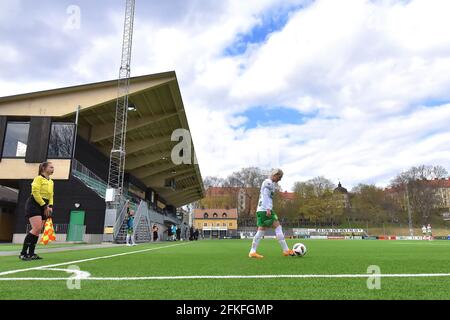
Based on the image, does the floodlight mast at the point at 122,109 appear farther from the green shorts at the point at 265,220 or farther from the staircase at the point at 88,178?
the green shorts at the point at 265,220

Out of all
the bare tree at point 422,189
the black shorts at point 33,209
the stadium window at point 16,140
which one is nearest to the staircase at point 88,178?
the stadium window at point 16,140

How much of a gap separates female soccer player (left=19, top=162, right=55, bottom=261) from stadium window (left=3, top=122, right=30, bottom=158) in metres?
22.7

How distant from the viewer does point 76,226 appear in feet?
84.0

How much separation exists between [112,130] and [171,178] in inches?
909

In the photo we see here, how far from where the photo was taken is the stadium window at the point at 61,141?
26.5 m

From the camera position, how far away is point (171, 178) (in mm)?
54531

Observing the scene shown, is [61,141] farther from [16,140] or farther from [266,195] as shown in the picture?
[266,195]

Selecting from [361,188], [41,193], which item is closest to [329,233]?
[361,188]

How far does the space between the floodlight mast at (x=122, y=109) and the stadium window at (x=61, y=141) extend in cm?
325

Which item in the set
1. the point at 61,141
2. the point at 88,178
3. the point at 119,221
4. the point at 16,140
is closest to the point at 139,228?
the point at 119,221

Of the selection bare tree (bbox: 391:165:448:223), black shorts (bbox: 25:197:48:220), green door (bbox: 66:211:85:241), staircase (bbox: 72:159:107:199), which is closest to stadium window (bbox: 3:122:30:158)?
staircase (bbox: 72:159:107:199)

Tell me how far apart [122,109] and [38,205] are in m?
22.9

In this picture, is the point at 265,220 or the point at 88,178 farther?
the point at 88,178
